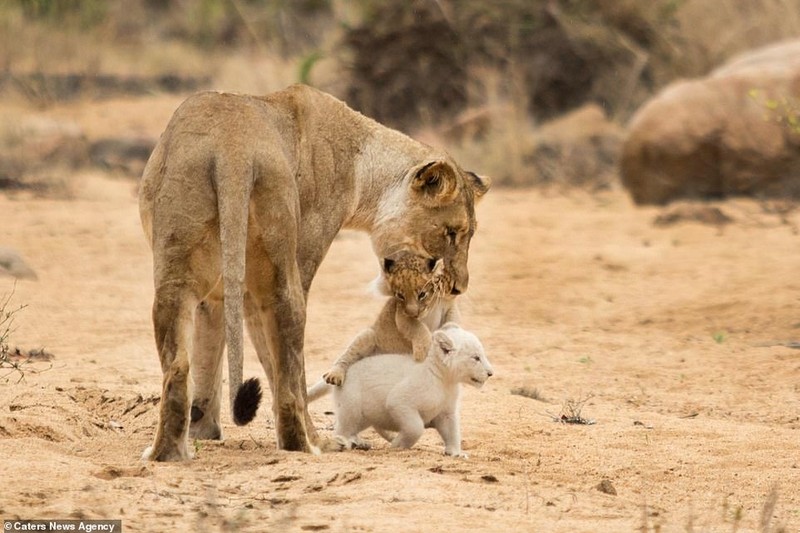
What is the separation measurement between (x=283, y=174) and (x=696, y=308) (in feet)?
21.2

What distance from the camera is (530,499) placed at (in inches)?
211

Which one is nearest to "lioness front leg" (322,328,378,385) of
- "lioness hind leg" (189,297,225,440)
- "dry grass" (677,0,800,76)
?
"lioness hind leg" (189,297,225,440)

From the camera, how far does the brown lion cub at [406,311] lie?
22.0 feet

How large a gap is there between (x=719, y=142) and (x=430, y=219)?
31.9 ft

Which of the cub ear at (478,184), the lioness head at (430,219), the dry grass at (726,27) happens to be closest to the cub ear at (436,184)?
the lioness head at (430,219)

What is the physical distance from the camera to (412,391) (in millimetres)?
6477

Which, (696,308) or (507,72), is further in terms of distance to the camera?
(507,72)

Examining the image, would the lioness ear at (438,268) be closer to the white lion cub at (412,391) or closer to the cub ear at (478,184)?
the white lion cub at (412,391)

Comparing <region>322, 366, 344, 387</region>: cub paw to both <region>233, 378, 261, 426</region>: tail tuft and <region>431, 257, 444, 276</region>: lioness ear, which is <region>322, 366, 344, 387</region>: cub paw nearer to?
<region>431, 257, 444, 276</region>: lioness ear

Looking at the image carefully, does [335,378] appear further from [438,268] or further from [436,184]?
[436,184]

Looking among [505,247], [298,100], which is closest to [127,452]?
[298,100]

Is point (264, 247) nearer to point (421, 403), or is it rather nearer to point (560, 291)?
point (421, 403)

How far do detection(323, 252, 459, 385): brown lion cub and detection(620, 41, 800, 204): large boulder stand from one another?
9615 millimetres

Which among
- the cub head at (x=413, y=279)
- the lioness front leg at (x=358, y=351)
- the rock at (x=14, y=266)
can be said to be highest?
the rock at (x=14, y=266)
